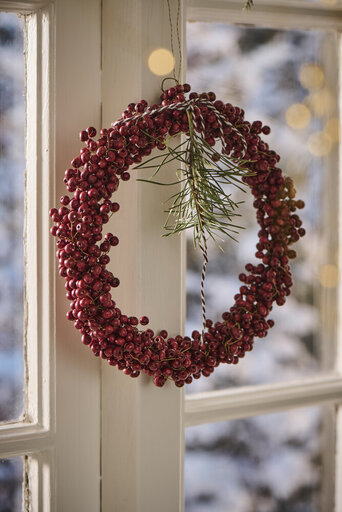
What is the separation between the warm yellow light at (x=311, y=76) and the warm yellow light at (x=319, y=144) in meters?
0.10

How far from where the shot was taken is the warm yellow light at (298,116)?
3.33 ft

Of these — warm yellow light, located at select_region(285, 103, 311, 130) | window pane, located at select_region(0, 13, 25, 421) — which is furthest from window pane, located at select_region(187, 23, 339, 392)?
window pane, located at select_region(0, 13, 25, 421)

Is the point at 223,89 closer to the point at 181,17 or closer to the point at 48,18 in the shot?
the point at 181,17

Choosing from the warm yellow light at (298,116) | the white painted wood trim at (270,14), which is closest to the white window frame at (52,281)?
the white painted wood trim at (270,14)

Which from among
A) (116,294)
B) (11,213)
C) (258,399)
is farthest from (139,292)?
(258,399)

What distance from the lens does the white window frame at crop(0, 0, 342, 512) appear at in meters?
0.80

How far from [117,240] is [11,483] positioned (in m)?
0.52

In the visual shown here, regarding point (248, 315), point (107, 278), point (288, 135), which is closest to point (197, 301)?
point (248, 315)

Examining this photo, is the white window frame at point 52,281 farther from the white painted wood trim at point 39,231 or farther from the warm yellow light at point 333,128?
the warm yellow light at point 333,128

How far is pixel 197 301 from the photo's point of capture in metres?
0.97

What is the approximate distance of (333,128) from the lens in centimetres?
105

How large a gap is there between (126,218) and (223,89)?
0.36m

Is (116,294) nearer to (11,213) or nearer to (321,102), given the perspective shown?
(11,213)

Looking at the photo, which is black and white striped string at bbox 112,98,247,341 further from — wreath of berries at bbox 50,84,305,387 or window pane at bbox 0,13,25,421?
window pane at bbox 0,13,25,421
